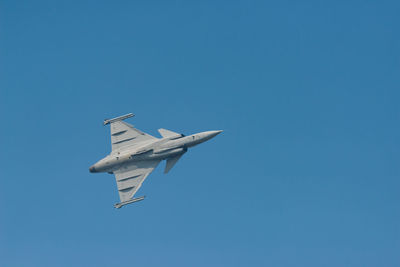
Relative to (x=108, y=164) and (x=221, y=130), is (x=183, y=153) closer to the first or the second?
(x=221, y=130)

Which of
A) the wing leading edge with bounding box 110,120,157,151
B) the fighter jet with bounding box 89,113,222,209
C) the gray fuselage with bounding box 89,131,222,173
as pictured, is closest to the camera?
the gray fuselage with bounding box 89,131,222,173

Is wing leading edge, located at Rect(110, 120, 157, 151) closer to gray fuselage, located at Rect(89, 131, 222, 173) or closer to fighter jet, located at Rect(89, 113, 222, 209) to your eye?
fighter jet, located at Rect(89, 113, 222, 209)

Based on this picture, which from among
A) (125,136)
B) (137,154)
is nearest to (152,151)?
(137,154)

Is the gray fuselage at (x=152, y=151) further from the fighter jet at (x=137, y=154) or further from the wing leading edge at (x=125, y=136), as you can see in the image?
the wing leading edge at (x=125, y=136)

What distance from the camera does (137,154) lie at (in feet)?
256

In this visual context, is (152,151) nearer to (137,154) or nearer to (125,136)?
(137,154)

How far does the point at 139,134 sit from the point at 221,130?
12959 millimetres

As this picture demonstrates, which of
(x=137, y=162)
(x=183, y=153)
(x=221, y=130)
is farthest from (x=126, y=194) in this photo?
(x=221, y=130)

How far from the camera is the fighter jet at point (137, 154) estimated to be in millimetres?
77312

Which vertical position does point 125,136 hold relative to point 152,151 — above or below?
above

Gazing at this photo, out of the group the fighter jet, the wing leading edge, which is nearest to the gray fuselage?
the fighter jet

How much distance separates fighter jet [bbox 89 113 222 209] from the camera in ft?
254

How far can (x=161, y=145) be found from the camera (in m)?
77.7

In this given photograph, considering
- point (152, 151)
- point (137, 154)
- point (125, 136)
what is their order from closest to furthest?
1. point (152, 151)
2. point (137, 154)
3. point (125, 136)
